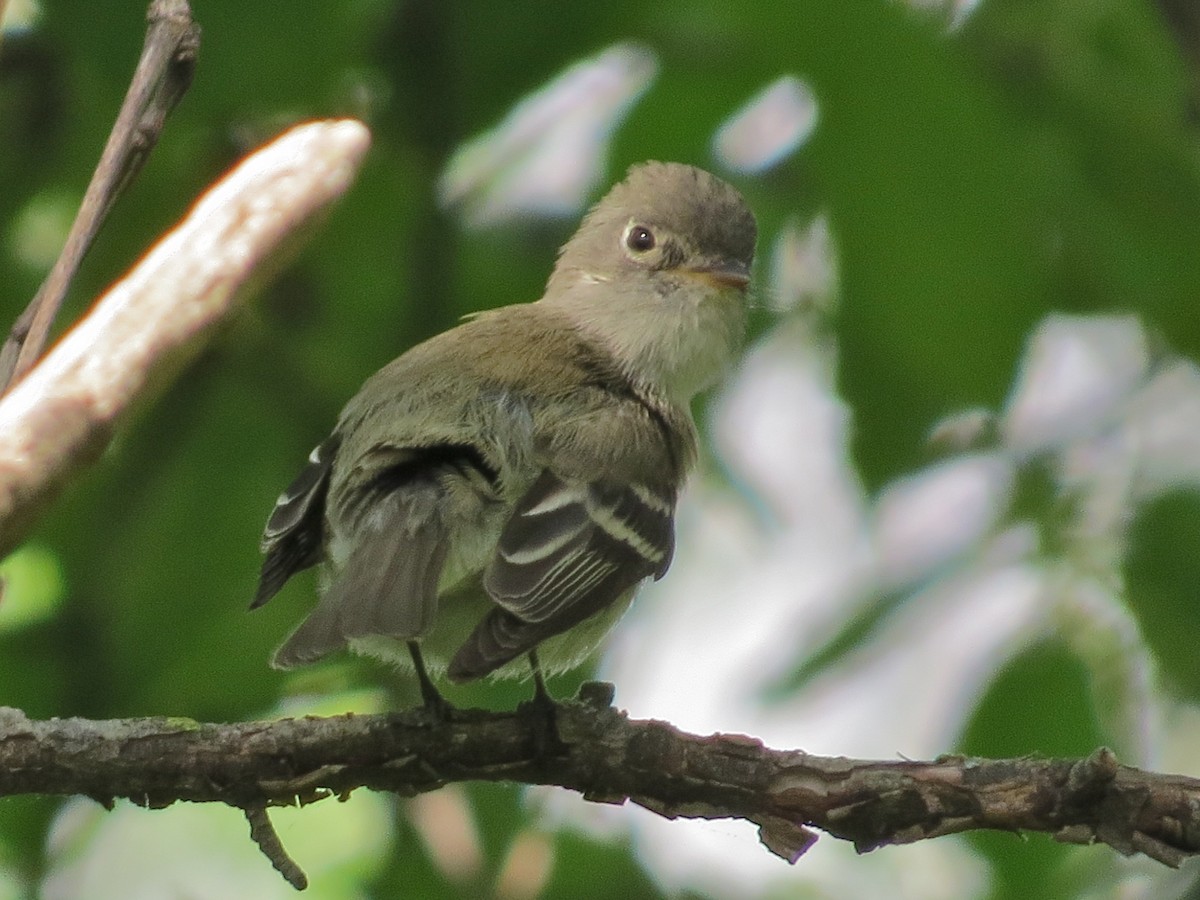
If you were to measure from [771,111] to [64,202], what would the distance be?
7.51 ft

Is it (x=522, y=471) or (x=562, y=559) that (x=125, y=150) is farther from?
(x=522, y=471)

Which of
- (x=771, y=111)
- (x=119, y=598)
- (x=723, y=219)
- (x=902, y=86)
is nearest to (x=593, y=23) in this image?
(x=902, y=86)

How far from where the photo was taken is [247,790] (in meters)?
2.95

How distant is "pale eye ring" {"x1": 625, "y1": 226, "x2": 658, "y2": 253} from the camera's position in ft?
17.4

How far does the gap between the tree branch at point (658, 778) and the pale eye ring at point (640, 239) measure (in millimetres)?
2427

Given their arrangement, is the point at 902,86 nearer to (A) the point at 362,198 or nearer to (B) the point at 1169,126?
(B) the point at 1169,126

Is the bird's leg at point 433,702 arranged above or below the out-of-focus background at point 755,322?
below

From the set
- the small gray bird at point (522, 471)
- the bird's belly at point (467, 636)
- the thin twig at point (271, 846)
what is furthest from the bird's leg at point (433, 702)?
the thin twig at point (271, 846)

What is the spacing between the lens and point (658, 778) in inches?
120

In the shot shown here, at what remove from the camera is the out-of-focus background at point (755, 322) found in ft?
Result: 12.0

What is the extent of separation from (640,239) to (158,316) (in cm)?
311

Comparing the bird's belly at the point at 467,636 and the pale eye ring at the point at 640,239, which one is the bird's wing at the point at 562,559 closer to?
the bird's belly at the point at 467,636

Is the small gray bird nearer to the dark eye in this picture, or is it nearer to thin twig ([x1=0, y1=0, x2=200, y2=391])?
the dark eye

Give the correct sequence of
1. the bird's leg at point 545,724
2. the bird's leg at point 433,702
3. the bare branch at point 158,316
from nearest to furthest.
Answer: the bare branch at point 158,316 → the bird's leg at point 545,724 → the bird's leg at point 433,702
